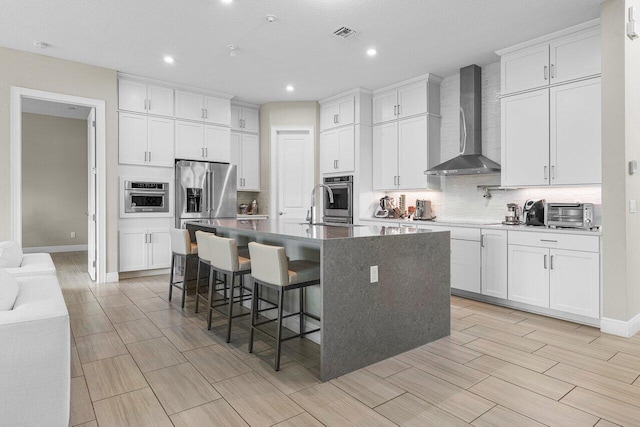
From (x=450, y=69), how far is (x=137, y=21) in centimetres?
378

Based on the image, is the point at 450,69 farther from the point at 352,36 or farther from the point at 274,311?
the point at 274,311

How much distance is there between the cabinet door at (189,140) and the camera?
5.79 metres

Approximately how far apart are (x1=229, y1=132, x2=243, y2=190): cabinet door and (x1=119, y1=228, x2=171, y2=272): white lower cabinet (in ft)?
5.50

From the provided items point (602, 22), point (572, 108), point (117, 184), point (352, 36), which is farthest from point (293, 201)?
point (602, 22)

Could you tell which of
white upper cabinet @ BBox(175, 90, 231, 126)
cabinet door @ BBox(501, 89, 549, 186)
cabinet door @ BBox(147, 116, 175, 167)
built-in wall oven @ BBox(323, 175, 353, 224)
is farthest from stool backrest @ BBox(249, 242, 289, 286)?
white upper cabinet @ BBox(175, 90, 231, 126)

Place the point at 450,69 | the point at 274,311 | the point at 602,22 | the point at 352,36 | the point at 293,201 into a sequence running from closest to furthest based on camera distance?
the point at 602,22 < the point at 274,311 < the point at 352,36 < the point at 450,69 < the point at 293,201

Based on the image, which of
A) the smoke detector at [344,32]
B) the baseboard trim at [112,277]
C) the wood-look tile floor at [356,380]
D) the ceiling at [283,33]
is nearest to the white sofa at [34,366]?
the wood-look tile floor at [356,380]

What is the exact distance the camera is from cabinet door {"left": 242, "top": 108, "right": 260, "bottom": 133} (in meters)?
6.86

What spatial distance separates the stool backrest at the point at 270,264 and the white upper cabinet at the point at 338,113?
3884 millimetres

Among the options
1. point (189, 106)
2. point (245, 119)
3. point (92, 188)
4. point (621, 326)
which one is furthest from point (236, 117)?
point (621, 326)

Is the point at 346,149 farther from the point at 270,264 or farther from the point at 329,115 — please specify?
the point at 270,264

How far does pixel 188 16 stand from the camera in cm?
363

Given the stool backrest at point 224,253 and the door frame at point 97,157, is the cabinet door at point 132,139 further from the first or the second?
the stool backrest at point 224,253

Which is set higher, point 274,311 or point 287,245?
point 287,245
